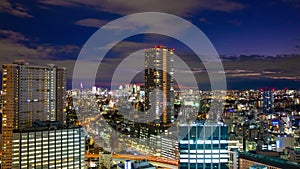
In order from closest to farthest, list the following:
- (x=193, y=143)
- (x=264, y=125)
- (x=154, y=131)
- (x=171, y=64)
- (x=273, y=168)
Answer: (x=193, y=143) → (x=273, y=168) → (x=171, y=64) → (x=154, y=131) → (x=264, y=125)

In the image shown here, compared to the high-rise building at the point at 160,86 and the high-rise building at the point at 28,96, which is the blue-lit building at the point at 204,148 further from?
the high-rise building at the point at 160,86

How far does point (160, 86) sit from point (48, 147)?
11.0 ft

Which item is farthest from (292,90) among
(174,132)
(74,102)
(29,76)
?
(29,76)

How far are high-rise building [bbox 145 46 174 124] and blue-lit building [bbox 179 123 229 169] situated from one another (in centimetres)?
467

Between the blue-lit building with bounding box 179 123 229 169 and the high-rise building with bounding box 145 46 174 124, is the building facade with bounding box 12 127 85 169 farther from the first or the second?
the blue-lit building with bounding box 179 123 229 169

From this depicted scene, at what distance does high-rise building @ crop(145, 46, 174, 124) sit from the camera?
823 centimetres

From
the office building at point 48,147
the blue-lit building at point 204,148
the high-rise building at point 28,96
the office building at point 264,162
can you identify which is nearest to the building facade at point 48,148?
the office building at point 48,147

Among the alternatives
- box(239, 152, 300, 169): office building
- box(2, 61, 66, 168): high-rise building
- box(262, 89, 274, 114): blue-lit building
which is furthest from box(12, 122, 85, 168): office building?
box(262, 89, 274, 114): blue-lit building

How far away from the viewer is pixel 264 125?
9.84 m

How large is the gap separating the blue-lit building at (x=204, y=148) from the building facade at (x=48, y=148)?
141 inches

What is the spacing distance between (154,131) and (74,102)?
2226mm

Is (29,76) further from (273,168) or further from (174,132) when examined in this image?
(273,168)

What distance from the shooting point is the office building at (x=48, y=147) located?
590 cm

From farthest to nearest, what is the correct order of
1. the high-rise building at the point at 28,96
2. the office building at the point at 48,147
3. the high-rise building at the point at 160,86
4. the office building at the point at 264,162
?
the high-rise building at the point at 160,86
the high-rise building at the point at 28,96
the office building at the point at 48,147
the office building at the point at 264,162
